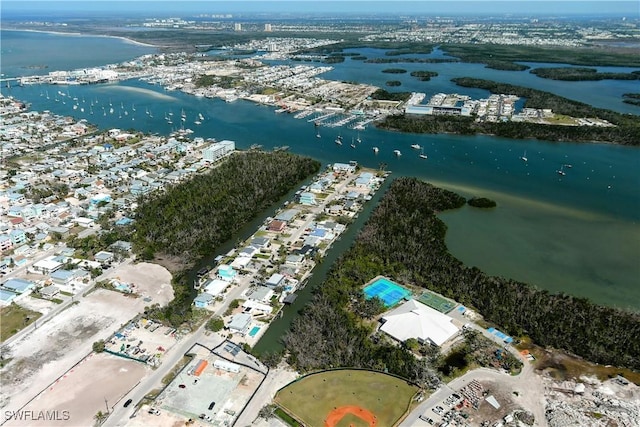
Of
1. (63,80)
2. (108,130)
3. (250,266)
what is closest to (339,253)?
(250,266)

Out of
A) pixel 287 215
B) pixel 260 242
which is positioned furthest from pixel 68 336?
pixel 287 215

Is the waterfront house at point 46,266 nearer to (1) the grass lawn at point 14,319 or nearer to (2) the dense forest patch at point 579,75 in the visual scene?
(1) the grass lawn at point 14,319

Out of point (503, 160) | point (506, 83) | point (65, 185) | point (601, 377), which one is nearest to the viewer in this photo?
point (601, 377)

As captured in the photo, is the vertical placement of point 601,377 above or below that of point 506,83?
below

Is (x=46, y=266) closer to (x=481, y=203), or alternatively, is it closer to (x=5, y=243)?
(x=5, y=243)

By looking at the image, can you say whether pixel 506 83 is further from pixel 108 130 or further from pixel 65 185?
pixel 65 185

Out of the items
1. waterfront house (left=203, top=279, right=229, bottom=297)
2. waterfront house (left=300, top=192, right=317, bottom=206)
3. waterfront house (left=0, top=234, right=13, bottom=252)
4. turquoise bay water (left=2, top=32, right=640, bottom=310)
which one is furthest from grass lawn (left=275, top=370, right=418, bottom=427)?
waterfront house (left=0, top=234, right=13, bottom=252)

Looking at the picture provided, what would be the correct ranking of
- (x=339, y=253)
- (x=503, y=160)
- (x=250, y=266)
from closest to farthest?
(x=250, y=266)
(x=339, y=253)
(x=503, y=160)

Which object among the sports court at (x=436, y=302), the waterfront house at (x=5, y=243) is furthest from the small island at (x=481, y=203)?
the waterfront house at (x=5, y=243)
